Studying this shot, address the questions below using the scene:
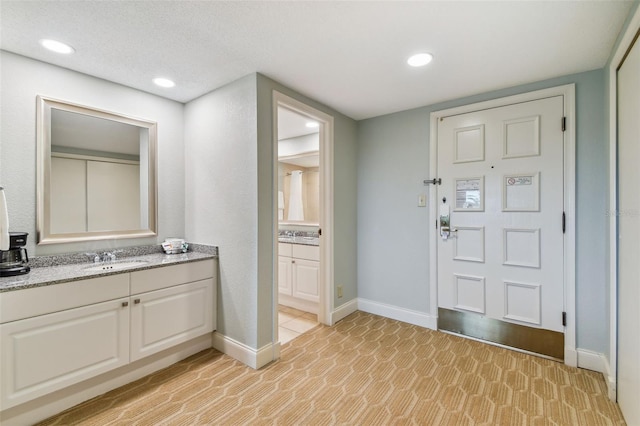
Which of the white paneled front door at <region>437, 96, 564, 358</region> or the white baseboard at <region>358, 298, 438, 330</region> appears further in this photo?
the white baseboard at <region>358, 298, 438, 330</region>

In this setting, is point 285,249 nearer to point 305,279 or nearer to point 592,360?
point 305,279

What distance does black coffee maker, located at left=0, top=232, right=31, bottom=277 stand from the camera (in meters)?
1.79

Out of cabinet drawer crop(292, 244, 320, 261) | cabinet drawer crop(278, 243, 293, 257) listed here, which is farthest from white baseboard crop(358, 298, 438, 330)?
cabinet drawer crop(278, 243, 293, 257)

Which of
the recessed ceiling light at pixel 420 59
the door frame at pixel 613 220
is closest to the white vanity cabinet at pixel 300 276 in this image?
the recessed ceiling light at pixel 420 59

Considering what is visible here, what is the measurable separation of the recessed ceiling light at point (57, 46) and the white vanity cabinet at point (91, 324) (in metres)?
1.55

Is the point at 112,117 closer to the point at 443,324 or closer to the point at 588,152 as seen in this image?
the point at 443,324

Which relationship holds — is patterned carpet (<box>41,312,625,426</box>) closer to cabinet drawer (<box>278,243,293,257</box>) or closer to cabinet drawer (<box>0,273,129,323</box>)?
cabinet drawer (<box>0,273,129,323</box>)

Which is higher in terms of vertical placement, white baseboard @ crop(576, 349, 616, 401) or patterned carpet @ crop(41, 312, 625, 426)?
white baseboard @ crop(576, 349, 616, 401)

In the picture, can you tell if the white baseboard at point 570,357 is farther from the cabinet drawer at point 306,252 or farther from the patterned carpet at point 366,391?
the cabinet drawer at point 306,252

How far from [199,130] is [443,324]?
3118 mm

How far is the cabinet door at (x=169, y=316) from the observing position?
2105 mm

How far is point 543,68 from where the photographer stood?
2.22 m

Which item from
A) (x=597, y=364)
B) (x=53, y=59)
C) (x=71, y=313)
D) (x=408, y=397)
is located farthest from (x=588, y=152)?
(x=53, y=59)

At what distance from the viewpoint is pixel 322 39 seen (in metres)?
1.84
